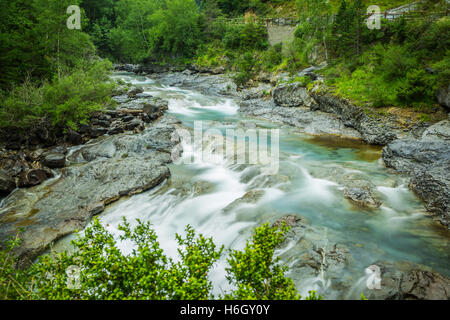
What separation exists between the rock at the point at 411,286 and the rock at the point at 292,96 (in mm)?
16133

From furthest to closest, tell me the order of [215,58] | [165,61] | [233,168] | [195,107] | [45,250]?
[165,61] < [215,58] < [195,107] < [233,168] < [45,250]

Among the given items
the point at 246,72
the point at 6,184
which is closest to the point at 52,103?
A: the point at 6,184

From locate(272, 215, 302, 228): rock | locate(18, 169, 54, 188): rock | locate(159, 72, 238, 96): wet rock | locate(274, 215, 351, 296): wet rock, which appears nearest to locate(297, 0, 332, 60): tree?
locate(159, 72, 238, 96): wet rock

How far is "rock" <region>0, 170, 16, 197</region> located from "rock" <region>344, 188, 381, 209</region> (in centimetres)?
1245

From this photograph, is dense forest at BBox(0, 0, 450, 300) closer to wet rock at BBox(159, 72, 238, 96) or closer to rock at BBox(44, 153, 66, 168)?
wet rock at BBox(159, 72, 238, 96)

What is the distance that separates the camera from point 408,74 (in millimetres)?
12820

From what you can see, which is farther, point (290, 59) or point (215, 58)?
point (215, 58)

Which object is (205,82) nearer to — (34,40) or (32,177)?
(34,40)

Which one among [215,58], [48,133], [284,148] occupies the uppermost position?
[215,58]

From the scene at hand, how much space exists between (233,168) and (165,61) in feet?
155

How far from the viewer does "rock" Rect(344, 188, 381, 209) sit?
7.83 meters

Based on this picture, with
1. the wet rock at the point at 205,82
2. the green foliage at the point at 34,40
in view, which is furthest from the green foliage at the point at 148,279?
the wet rock at the point at 205,82
